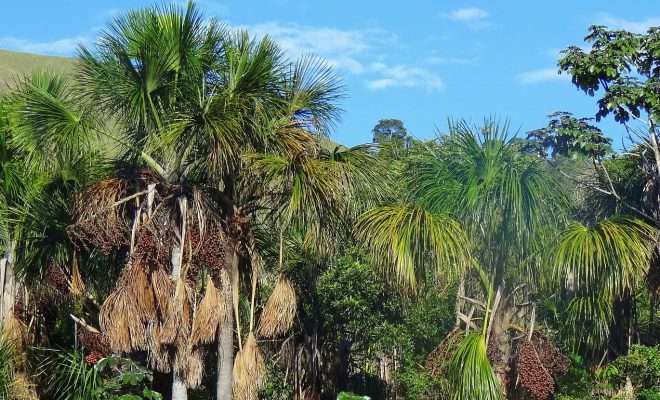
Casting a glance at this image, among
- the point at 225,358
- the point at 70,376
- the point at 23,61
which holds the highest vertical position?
the point at 23,61

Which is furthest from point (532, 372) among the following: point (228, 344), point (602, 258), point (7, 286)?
point (7, 286)

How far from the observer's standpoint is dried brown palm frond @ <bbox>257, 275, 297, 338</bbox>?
13141 mm

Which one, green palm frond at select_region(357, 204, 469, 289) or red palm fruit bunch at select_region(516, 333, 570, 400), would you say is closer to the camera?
green palm frond at select_region(357, 204, 469, 289)

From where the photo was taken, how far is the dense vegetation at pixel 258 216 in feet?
40.8

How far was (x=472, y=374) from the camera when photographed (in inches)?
482

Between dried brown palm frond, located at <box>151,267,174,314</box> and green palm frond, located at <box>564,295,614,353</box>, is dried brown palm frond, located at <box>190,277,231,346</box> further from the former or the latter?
green palm frond, located at <box>564,295,614,353</box>

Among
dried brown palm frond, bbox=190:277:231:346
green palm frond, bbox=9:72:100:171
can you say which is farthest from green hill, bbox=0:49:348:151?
dried brown palm frond, bbox=190:277:231:346

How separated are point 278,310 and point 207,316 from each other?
1167 mm

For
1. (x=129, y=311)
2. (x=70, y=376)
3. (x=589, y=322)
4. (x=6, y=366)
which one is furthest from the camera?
(x=589, y=322)

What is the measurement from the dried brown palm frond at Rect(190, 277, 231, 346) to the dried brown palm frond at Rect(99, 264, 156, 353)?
574 mm

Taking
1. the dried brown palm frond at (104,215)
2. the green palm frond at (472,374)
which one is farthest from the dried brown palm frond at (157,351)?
the green palm frond at (472,374)

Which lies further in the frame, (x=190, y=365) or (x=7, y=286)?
(x=7, y=286)

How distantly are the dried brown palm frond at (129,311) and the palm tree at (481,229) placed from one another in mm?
2949

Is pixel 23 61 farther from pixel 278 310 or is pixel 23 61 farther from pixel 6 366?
pixel 278 310
